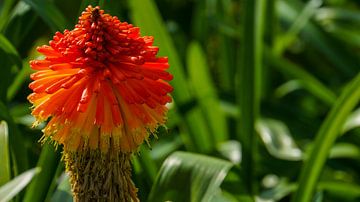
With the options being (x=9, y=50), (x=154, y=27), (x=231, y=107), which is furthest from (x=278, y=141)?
(x=9, y=50)

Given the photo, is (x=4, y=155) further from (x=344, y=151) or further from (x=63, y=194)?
(x=344, y=151)

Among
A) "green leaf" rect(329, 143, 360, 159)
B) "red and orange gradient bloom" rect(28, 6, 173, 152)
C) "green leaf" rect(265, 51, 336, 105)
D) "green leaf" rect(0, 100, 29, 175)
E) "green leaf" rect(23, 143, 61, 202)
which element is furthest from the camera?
"green leaf" rect(265, 51, 336, 105)

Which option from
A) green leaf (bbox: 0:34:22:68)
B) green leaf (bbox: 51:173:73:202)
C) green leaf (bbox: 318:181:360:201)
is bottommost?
green leaf (bbox: 318:181:360:201)

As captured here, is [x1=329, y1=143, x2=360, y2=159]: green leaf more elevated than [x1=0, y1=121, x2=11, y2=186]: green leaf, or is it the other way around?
[x1=0, y1=121, x2=11, y2=186]: green leaf

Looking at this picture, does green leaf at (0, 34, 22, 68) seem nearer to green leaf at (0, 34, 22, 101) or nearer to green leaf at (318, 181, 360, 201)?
green leaf at (0, 34, 22, 101)

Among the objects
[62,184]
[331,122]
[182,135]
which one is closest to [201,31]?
[182,135]

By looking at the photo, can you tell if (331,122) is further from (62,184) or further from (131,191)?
(131,191)

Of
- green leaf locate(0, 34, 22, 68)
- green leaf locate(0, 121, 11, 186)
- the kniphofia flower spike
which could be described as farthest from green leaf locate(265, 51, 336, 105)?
the kniphofia flower spike
